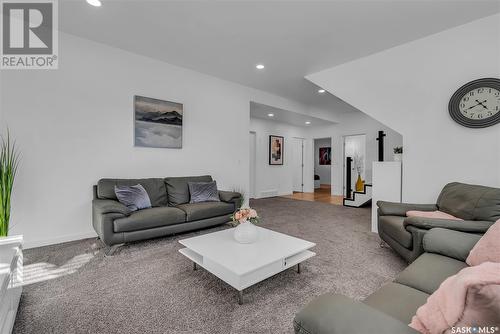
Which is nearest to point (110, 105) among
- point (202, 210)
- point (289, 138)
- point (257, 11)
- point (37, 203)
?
point (37, 203)

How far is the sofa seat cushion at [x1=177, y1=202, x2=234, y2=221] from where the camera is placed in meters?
3.24

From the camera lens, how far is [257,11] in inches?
102

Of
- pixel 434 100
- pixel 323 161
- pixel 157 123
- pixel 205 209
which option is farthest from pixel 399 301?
pixel 323 161

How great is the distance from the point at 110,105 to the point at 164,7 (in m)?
1.68

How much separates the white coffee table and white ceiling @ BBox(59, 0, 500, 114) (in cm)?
254

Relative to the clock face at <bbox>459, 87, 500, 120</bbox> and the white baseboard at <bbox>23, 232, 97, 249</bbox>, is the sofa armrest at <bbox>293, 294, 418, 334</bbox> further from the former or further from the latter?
the white baseboard at <bbox>23, 232, 97, 249</bbox>

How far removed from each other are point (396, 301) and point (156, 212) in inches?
106

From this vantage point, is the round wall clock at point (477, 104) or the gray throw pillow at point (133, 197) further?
the gray throw pillow at point (133, 197)

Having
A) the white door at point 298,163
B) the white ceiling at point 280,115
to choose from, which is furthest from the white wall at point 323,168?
the white ceiling at point 280,115

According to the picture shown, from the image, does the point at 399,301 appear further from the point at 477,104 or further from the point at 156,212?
the point at 477,104

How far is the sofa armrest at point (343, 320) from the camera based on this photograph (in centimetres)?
72

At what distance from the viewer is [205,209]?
3.36 metres

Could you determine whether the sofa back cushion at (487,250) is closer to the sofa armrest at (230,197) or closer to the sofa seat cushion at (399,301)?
the sofa seat cushion at (399,301)

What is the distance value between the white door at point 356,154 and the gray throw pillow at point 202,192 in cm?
517
